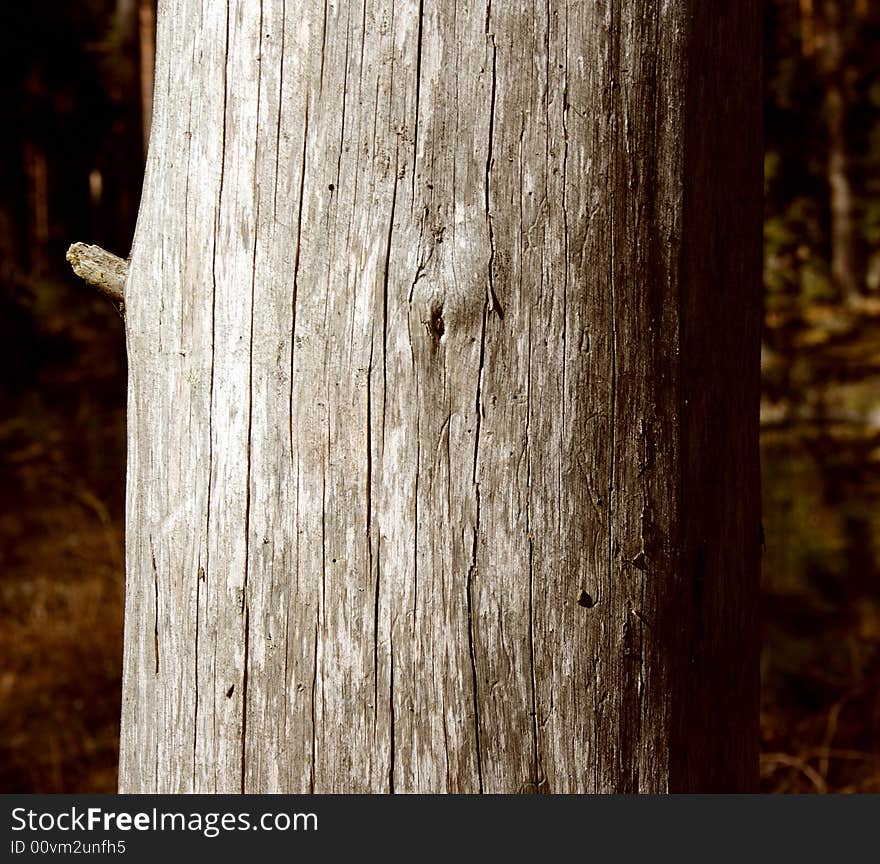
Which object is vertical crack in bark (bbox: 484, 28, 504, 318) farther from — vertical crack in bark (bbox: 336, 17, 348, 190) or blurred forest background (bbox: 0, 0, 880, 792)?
blurred forest background (bbox: 0, 0, 880, 792)

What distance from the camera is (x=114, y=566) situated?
632cm

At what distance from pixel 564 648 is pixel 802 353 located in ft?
29.9

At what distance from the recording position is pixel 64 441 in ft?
28.6

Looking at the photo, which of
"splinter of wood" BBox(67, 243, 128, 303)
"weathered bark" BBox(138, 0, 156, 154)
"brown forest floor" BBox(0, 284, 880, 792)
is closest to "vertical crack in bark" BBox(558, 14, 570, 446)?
"splinter of wood" BBox(67, 243, 128, 303)

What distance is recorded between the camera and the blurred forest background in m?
5.07

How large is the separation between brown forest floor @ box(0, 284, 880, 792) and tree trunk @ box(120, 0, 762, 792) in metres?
2.64

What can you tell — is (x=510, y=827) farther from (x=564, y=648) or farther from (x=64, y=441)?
(x=64, y=441)

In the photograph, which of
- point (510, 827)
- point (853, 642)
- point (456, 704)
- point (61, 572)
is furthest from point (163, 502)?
point (61, 572)

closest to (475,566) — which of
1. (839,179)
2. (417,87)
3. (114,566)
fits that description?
(417,87)

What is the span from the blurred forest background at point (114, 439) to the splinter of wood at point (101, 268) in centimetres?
306

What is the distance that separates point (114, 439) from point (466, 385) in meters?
8.19

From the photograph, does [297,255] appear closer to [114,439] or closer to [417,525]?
[417,525]

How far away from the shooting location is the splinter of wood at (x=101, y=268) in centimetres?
155

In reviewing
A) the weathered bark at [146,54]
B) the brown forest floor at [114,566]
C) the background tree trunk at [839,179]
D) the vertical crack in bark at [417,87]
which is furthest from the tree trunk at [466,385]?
the background tree trunk at [839,179]
